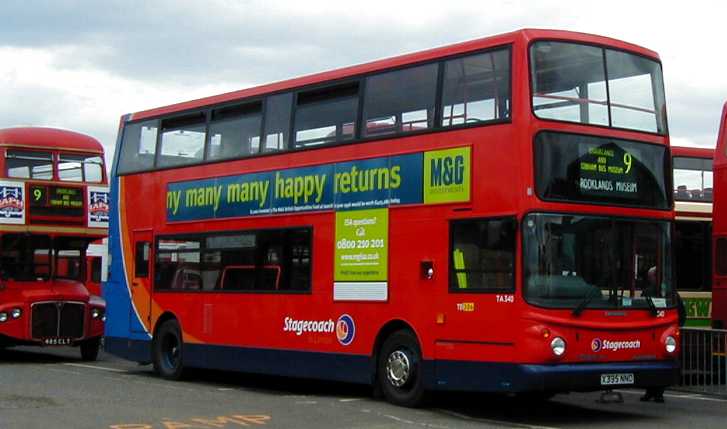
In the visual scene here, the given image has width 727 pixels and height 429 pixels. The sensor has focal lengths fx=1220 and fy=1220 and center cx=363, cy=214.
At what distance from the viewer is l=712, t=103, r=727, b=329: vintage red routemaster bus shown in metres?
20.1

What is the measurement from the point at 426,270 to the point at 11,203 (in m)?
11.6

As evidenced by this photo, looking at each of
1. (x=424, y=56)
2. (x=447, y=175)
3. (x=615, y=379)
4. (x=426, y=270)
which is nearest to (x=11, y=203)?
(x=424, y=56)

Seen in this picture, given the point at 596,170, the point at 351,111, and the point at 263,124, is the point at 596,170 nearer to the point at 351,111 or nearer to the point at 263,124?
the point at 351,111

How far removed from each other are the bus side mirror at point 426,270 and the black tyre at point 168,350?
19.8 feet

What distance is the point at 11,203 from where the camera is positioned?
23844 mm

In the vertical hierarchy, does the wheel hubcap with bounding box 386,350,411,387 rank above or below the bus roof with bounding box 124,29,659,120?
below

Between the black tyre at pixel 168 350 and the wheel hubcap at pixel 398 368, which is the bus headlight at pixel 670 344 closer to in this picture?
the wheel hubcap at pixel 398 368

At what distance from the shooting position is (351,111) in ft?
54.2

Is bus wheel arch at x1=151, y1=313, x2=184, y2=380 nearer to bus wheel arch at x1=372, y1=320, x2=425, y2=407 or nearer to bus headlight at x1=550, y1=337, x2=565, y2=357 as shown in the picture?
bus wheel arch at x1=372, y1=320, x2=425, y2=407

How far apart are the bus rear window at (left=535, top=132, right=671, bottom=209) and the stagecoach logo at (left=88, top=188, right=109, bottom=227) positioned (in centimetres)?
1339

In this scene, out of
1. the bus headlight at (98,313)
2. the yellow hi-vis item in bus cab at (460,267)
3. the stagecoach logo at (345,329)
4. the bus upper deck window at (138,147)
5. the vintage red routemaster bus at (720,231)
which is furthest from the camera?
the bus headlight at (98,313)

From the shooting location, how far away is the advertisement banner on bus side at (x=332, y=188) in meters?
14.9

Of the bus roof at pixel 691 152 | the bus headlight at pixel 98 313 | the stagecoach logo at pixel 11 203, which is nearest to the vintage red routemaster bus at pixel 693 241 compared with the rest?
the bus roof at pixel 691 152

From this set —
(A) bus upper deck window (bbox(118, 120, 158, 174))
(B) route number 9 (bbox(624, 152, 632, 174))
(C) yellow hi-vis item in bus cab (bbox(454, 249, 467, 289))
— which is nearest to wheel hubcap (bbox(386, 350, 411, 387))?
(C) yellow hi-vis item in bus cab (bbox(454, 249, 467, 289))
